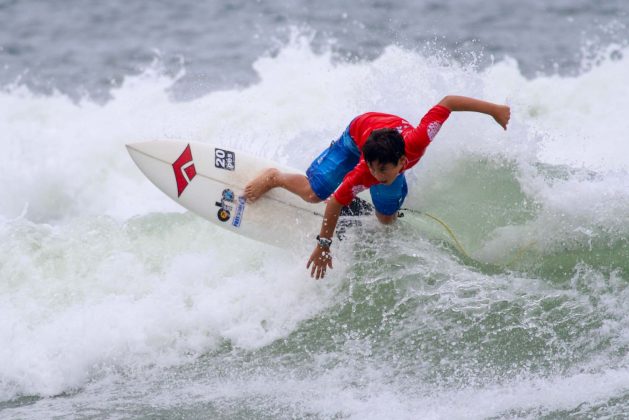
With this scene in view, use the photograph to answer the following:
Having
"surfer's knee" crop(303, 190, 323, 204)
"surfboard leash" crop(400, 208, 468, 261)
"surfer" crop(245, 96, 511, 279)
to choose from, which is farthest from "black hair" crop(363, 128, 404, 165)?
"surfboard leash" crop(400, 208, 468, 261)

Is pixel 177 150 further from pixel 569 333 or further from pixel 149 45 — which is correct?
pixel 149 45

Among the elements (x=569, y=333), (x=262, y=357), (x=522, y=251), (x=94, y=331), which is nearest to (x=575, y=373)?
(x=569, y=333)

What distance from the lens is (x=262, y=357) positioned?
5.41 meters

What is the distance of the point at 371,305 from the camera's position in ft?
18.6

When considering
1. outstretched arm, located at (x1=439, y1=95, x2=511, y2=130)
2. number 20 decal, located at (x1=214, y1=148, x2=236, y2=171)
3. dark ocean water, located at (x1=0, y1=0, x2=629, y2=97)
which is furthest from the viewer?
dark ocean water, located at (x1=0, y1=0, x2=629, y2=97)

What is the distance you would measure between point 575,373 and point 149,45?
969cm

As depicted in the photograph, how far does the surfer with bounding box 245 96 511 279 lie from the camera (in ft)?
15.6

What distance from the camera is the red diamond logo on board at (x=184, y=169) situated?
642cm

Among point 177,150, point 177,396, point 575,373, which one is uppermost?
point 177,150

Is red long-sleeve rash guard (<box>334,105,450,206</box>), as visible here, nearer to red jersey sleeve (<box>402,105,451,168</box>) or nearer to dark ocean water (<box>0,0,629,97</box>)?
red jersey sleeve (<box>402,105,451,168</box>)

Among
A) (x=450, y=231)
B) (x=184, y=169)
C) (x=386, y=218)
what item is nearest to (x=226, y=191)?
(x=184, y=169)

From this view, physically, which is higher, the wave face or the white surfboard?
the white surfboard

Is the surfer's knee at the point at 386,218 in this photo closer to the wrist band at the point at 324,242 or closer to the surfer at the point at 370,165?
the surfer at the point at 370,165

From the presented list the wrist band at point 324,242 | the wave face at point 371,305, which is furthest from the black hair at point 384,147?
the wave face at point 371,305
